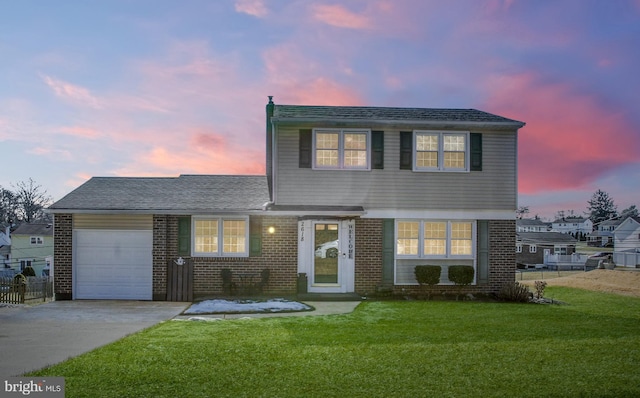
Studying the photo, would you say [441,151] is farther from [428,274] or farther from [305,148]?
[305,148]

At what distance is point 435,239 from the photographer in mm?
15828

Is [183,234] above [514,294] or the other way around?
above

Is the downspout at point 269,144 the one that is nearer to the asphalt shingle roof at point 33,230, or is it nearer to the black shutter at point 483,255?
the black shutter at point 483,255

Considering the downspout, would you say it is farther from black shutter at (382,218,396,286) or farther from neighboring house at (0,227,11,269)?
neighboring house at (0,227,11,269)

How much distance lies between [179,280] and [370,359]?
912 cm

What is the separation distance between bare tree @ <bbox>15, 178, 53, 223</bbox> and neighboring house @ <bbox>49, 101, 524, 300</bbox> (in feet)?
201

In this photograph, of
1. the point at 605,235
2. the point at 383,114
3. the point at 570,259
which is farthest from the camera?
the point at 605,235

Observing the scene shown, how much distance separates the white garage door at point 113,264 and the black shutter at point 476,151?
10908 mm

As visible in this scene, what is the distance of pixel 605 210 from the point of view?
11944 cm

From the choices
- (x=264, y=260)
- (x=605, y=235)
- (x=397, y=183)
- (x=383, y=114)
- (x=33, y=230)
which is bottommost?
(x=605, y=235)

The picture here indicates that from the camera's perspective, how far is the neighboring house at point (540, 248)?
58.1 metres

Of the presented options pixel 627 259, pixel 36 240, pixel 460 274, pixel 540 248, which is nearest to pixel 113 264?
pixel 460 274

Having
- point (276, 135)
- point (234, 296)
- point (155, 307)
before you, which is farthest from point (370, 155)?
point (155, 307)

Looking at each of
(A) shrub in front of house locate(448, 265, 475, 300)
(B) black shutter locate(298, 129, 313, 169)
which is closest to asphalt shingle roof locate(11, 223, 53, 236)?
(B) black shutter locate(298, 129, 313, 169)
